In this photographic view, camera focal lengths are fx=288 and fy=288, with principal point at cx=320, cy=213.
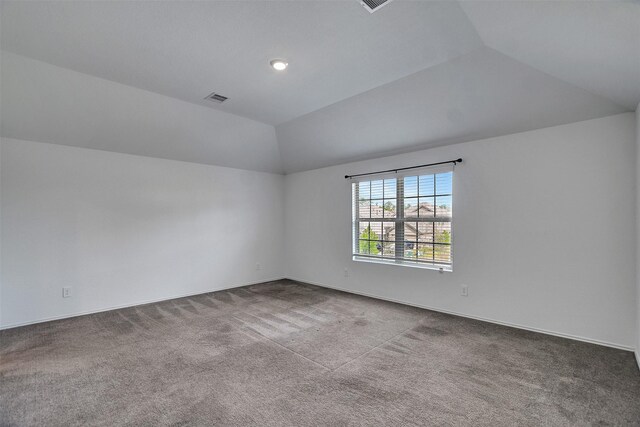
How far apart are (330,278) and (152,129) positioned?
367cm

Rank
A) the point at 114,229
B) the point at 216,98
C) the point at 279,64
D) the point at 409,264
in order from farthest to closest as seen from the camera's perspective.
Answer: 1. the point at 409,264
2. the point at 114,229
3. the point at 216,98
4. the point at 279,64

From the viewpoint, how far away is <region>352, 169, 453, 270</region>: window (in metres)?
3.94

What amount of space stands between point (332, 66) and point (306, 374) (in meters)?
2.74

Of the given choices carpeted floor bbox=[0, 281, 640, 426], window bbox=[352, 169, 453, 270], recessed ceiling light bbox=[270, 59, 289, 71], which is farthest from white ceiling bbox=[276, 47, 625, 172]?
carpeted floor bbox=[0, 281, 640, 426]

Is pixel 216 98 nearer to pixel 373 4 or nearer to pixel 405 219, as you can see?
pixel 373 4

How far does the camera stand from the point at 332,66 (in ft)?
8.91

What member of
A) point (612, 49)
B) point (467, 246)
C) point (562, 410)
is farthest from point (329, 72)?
point (562, 410)

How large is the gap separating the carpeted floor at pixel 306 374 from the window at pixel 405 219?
95 centimetres

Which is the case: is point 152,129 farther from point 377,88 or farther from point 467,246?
point 467,246

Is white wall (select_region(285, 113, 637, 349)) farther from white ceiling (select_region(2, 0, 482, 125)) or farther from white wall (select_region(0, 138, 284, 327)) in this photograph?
white wall (select_region(0, 138, 284, 327))

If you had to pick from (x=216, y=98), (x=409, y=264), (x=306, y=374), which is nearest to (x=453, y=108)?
(x=409, y=264)

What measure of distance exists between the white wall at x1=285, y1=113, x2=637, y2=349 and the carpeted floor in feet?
0.94

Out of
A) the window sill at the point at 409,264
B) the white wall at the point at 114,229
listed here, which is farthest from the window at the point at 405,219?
the white wall at the point at 114,229

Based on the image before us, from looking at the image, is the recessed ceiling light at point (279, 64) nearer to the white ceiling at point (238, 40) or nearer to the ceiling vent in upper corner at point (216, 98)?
the white ceiling at point (238, 40)
